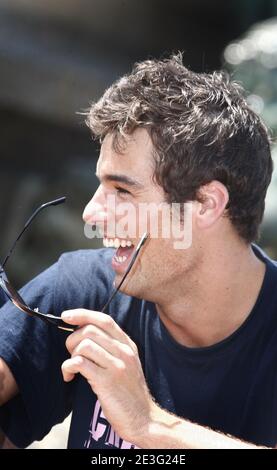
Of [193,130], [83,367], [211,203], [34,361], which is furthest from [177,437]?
[193,130]

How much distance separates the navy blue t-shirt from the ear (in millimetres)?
217

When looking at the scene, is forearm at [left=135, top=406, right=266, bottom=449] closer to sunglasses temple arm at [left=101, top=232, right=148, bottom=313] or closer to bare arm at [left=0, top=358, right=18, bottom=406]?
sunglasses temple arm at [left=101, top=232, right=148, bottom=313]

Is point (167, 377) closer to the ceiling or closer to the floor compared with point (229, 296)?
closer to the floor

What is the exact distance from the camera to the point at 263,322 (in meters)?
1.86

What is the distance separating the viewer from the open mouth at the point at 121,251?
6.02ft

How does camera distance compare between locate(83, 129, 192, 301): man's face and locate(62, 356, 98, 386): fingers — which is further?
locate(83, 129, 192, 301): man's face

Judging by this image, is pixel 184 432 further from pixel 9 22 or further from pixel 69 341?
pixel 9 22

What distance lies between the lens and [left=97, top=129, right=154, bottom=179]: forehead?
1851mm

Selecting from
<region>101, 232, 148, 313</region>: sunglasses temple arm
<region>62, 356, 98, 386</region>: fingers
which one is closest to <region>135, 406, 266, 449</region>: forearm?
<region>62, 356, 98, 386</region>: fingers

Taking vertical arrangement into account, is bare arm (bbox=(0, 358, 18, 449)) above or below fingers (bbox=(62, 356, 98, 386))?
below

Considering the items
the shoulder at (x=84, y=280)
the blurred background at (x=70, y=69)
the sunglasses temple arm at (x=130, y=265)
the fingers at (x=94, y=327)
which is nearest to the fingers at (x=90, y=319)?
the fingers at (x=94, y=327)
